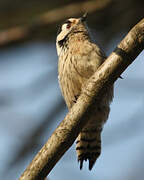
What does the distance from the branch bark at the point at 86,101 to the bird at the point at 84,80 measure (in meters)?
0.99

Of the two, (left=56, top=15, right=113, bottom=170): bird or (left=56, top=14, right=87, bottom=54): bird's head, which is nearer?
(left=56, top=15, right=113, bottom=170): bird

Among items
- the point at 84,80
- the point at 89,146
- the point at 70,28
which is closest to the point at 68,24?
the point at 70,28

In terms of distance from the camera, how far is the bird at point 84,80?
14.4ft

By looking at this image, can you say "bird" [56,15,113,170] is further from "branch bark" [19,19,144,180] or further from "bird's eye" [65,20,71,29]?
"branch bark" [19,19,144,180]

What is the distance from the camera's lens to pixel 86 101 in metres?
3.33

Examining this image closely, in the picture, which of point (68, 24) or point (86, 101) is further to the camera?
point (68, 24)

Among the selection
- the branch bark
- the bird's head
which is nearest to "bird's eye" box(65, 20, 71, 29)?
the bird's head

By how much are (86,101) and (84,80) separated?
43.7 inches

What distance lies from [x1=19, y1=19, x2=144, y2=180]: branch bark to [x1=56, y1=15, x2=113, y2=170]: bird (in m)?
0.99

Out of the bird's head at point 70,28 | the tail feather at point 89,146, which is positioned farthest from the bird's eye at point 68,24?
the tail feather at point 89,146

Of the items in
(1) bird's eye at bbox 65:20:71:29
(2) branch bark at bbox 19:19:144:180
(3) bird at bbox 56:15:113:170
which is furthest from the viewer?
(1) bird's eye at bbox 65:20:71:29

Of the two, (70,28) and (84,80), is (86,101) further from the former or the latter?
(70,28)

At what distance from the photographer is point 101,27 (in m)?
5.91

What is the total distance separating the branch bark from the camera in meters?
3.21
